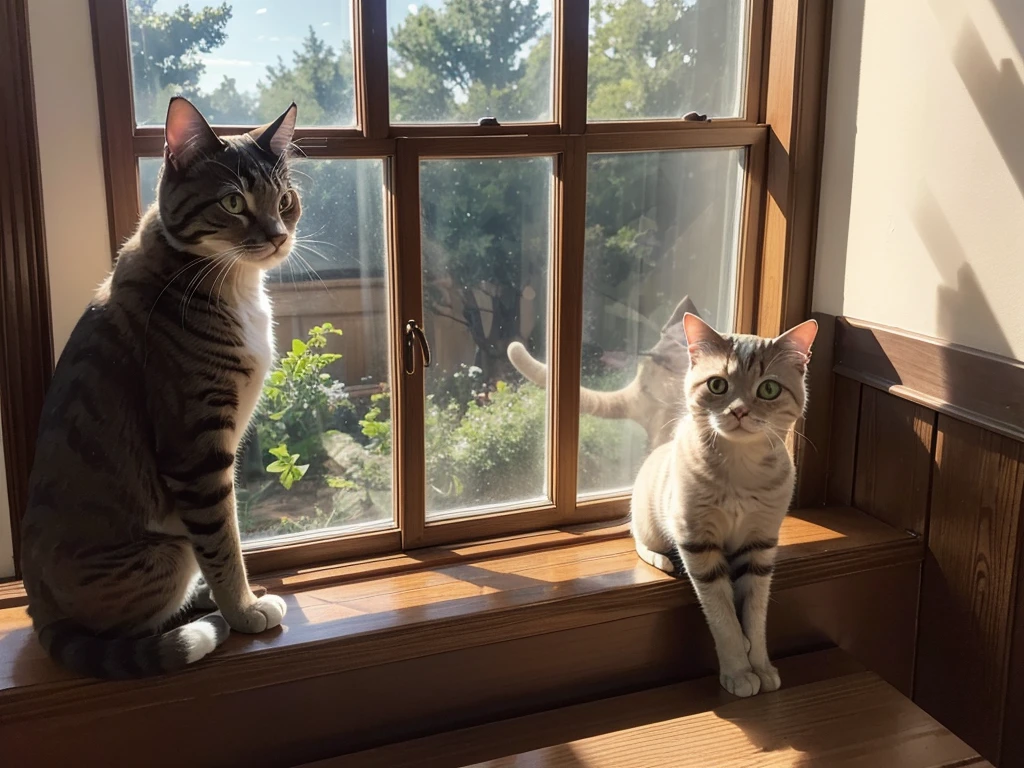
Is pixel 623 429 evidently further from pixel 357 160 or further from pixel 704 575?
pixel 357 160

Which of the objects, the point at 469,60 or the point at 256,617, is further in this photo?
the point at 469,60

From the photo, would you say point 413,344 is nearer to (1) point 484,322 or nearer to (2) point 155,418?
(1) point 484,322

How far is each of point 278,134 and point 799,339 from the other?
2.96ft

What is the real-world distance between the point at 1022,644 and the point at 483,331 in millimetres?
1124

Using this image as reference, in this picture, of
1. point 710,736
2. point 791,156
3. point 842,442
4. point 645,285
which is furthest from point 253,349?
point 842,442

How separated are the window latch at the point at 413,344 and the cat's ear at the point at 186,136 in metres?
0.50

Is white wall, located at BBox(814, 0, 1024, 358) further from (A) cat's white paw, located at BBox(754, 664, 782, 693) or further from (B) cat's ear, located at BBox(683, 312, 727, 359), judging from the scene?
(A) cat's white paw, located at BBox(754, 664, 782, 693)

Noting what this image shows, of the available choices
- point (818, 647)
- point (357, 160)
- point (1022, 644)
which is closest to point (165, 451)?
point (357, 160)

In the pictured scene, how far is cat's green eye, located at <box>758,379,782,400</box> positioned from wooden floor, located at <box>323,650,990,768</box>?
21.5 inches

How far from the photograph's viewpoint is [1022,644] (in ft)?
5.05

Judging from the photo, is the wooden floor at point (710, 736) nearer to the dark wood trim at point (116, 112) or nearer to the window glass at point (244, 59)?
the dark wood trim at point (116, 112)

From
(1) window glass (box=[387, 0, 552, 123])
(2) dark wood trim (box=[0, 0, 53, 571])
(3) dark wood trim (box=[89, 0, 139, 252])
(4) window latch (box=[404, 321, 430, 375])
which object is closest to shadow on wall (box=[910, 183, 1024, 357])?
(1) window glass (box=[387, 0, 552, 123])

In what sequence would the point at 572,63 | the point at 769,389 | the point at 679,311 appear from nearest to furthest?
the point at 769,389 < the point at 572,63 < the point at 679,311

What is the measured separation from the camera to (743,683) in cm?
156
